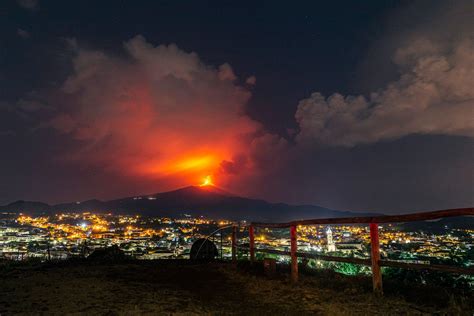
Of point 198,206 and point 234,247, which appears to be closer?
point 234,247

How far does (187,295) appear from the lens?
876 cm

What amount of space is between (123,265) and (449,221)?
2875 centimetres

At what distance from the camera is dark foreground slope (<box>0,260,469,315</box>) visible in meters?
7.09

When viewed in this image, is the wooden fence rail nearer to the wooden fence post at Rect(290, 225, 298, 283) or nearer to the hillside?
the wooden fence post at Rect(290, 225, 298, 283)

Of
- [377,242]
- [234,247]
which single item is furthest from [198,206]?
[377,242]

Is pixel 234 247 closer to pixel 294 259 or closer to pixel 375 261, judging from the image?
pixel 294 259

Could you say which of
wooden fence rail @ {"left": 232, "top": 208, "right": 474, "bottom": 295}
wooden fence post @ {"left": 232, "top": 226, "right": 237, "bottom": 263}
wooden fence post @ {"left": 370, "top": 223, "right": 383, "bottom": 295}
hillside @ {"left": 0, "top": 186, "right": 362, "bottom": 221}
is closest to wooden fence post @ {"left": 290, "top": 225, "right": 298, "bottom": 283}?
wooden fence rail @ {"left": 232, "top": 208, "right": 474, "bottom": 295}

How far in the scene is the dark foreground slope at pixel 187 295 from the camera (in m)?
7.09

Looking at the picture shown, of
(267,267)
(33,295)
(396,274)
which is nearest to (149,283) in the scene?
(33,295)

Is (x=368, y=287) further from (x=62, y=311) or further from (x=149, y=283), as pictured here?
(x=62, y=311)

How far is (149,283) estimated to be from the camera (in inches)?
414

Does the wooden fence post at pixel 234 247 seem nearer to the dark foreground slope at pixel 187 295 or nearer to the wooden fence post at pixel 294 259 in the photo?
the dark foreground slope at pixel 187 295

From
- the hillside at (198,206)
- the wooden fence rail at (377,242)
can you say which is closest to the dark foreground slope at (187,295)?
the wooden fence rail at (377,242)

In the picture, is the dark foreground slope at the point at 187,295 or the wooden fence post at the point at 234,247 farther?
the wooden fence post at the point at 234,247
